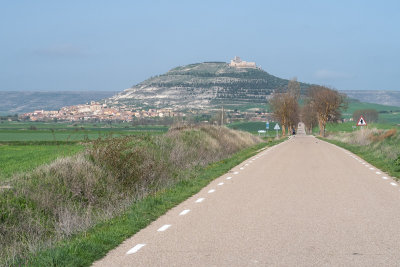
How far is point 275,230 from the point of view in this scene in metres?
9.09

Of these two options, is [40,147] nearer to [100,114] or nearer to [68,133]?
[68,133]

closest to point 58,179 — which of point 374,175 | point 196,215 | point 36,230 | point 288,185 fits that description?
point 36,230

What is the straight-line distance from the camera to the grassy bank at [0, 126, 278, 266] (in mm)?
8104

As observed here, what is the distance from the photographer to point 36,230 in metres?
11.1

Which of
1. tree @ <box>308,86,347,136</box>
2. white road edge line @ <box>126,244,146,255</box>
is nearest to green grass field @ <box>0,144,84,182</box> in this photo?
white road edge line @ <box>126,244,146,255</box>

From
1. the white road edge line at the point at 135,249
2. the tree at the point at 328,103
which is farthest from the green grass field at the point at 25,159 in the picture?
the tree at the point at 328,103

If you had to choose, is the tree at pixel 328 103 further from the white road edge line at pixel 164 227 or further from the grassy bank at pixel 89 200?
the white road edge line at pixel 164 227

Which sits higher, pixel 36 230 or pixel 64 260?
pixel 64 260

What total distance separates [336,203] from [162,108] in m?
155

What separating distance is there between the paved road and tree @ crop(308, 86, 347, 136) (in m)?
86.2

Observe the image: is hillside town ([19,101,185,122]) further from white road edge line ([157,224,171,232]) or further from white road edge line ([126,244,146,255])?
white road edge line ([126,244,146,255])

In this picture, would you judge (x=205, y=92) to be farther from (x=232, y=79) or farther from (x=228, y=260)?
(x=228, y=260)

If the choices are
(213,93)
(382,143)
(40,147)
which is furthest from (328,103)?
(213,93)

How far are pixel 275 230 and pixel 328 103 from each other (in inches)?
3715
